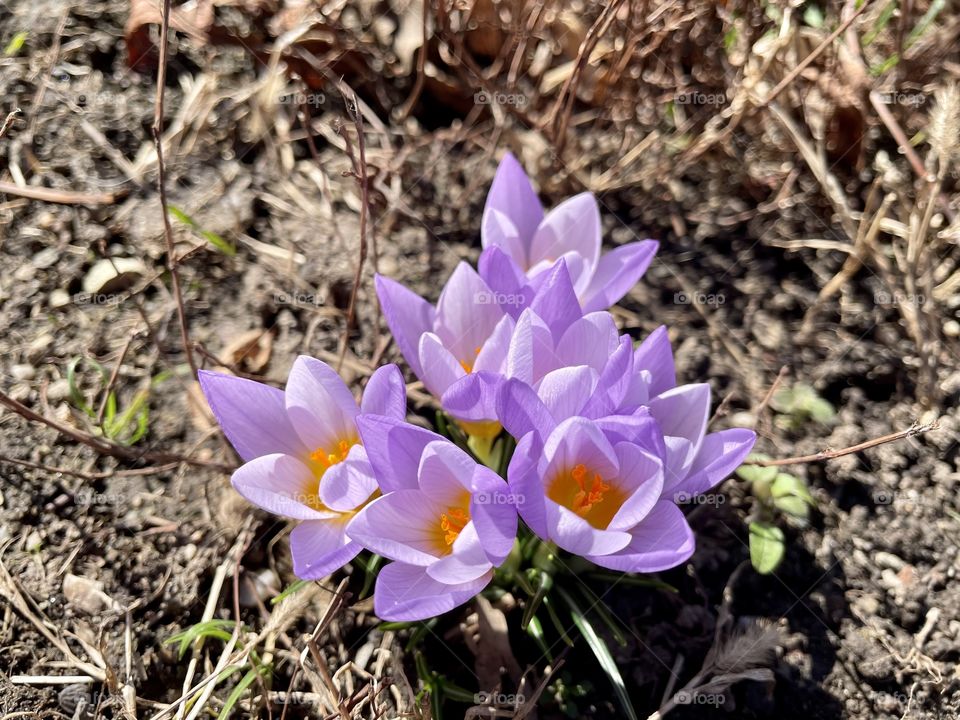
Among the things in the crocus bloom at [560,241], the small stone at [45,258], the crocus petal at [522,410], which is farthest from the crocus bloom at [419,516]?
the small stone at [45,258]

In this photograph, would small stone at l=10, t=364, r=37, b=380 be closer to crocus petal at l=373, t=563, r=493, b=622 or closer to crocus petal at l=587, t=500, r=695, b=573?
crocus petal at l=373, t=563, r=493, b=622

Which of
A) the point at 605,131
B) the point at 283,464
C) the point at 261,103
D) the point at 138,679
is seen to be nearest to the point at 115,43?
the point at 261,103

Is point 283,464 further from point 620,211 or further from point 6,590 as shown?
point 620,211

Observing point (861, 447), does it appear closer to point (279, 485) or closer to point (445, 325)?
point (445, 325)

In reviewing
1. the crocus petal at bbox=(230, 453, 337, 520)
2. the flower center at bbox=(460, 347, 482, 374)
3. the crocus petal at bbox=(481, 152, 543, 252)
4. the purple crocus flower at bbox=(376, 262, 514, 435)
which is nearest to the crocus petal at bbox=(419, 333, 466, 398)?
the purple crocus flower at bbox=(376, 262, 514, 435)

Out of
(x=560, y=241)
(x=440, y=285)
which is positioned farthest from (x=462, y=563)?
(x=440, y=285)

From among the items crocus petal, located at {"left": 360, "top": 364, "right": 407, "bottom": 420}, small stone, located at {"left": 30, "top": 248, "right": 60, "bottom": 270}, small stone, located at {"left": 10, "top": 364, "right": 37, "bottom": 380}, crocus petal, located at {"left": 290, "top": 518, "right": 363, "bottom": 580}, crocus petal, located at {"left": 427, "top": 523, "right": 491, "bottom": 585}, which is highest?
crocus petal, located at {"left": 360, "top": 364, "right": 407, "bottom": 420}
